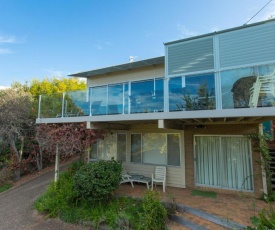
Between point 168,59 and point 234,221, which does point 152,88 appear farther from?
point 234,221

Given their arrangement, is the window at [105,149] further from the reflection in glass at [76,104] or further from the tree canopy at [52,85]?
the tree canopy at [52,85]

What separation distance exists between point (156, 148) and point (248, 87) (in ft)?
17.3

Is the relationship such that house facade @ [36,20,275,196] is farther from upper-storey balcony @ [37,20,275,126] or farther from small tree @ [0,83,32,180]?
small tree @ [0,83,32,180]

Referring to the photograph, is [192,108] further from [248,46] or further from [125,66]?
[125,66]

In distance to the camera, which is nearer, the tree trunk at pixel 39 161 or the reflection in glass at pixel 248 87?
the reflection in glass at pixel 248 87

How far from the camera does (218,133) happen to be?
8.55 metres

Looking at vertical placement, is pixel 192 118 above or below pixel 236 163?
above

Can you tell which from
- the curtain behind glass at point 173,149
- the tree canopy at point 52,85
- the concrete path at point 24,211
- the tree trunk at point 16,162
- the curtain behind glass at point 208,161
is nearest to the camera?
the concrete path at point 24,211

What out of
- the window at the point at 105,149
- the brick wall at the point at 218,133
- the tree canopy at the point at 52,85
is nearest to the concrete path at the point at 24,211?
the window at the point at 105,149

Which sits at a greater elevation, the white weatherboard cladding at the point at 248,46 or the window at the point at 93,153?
the white weatherboard cladding at the point at 248,46

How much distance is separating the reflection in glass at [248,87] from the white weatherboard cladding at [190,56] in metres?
1.00

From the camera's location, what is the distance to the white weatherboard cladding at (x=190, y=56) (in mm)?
6949

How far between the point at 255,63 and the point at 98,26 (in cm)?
1233

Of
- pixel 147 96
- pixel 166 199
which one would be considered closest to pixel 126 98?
pixel 147 96
